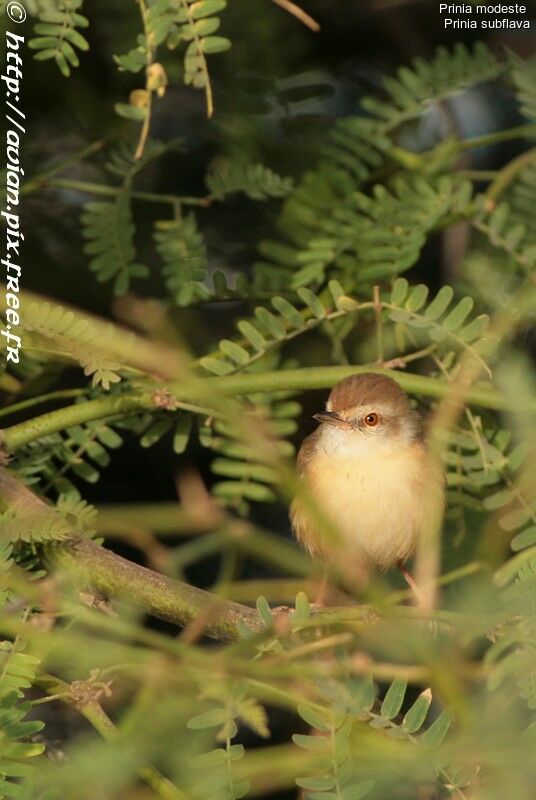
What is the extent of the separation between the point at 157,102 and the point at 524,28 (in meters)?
1.26

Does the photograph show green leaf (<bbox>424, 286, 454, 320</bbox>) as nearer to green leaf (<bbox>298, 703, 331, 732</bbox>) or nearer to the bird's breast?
the bird's breast

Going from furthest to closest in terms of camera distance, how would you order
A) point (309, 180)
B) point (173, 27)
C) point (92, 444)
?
1. point (309, 180)
2. point (92, 444)
3. point (173, 27)

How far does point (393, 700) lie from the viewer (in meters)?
1.77

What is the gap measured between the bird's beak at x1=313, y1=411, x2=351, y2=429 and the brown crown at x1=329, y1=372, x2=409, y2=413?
32 millimetres

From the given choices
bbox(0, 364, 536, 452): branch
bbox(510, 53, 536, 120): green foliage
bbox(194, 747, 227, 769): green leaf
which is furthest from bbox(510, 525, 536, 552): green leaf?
bbox(510, 53, 536, 120): green foliage

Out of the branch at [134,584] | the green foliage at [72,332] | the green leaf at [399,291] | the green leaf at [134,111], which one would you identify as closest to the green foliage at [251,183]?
the green leaf at [134,111]

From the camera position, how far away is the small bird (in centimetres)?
337

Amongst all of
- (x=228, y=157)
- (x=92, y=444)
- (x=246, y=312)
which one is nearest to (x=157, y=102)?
(x=228, y=157)

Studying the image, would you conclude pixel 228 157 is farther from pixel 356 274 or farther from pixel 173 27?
pixel 173 27

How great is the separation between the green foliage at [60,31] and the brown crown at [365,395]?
124 cm

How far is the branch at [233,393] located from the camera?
103 inches

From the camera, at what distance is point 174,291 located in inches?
125

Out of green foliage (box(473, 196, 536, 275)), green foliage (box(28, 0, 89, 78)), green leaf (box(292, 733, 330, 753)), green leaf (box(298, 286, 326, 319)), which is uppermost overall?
green foliage (box(28, 0, 89, 78))

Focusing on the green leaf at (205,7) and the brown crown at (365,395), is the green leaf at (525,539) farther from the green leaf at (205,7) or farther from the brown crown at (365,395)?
the green leaf at (205,7)
